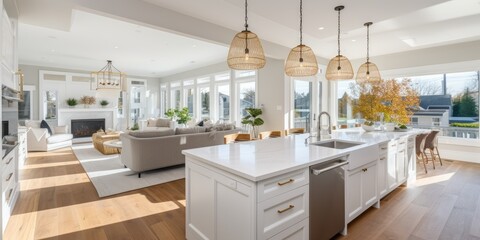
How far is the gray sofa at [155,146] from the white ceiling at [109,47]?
2378 mm

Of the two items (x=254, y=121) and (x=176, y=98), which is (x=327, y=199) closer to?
(x=254, y=121)

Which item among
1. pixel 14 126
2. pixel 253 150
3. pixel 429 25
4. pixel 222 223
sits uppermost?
pixel 429 25

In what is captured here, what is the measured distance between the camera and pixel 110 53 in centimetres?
719

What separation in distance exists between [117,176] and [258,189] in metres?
3.78

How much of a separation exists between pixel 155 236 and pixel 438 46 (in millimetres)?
7750

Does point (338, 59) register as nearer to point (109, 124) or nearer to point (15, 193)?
point (15, 193)

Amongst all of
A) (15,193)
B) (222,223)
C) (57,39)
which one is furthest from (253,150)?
(57,39)

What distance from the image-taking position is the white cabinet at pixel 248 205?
5.00 ft

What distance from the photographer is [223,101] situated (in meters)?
8.92

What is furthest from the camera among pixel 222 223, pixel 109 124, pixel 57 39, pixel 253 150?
pixel 109 124

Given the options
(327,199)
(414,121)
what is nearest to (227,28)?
(327,199)

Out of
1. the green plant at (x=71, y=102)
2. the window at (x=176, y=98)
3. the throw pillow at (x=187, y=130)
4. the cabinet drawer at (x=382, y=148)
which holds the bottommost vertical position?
→ the cabinet drawer at (x=382, y=148)

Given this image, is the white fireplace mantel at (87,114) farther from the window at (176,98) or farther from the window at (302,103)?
the window at (302,103)

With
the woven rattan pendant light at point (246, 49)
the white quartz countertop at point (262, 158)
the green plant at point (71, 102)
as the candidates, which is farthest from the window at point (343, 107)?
the green plant at point (71, 102)
